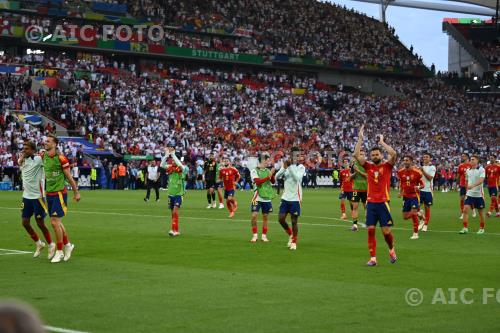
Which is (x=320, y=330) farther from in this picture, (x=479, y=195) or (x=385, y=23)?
(x=385, y=23)

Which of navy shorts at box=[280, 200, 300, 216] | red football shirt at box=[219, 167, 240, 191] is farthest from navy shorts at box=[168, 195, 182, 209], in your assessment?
red football shirt at box=[219, 167, 240, 191]

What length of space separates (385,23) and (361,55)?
367 inches

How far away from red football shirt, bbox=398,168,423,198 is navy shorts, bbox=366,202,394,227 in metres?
7.05

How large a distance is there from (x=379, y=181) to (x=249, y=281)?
11.8 ft

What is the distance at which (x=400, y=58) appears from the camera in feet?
291

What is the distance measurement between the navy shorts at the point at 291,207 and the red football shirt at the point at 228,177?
13153mm

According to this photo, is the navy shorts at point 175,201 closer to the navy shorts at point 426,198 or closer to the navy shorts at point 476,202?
the navy shorts at point 426,198

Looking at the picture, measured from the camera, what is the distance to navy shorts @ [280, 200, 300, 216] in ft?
58.0

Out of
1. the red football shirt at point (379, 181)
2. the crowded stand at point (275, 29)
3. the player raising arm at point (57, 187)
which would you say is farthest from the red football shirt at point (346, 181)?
the crowded stand at point (275, 29)

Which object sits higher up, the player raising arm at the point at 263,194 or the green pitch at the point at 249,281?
the player raising arm at the point at 263,194

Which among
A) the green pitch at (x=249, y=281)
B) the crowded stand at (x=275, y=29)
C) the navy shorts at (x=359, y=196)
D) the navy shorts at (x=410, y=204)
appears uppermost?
the crowded stand at (x=275, y=29)

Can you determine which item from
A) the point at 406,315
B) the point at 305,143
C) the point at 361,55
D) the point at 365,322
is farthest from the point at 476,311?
the point at 361,55

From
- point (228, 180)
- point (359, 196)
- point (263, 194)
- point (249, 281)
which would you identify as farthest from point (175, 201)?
point (228, 180)

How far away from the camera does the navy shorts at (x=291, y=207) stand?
17.7 metres
